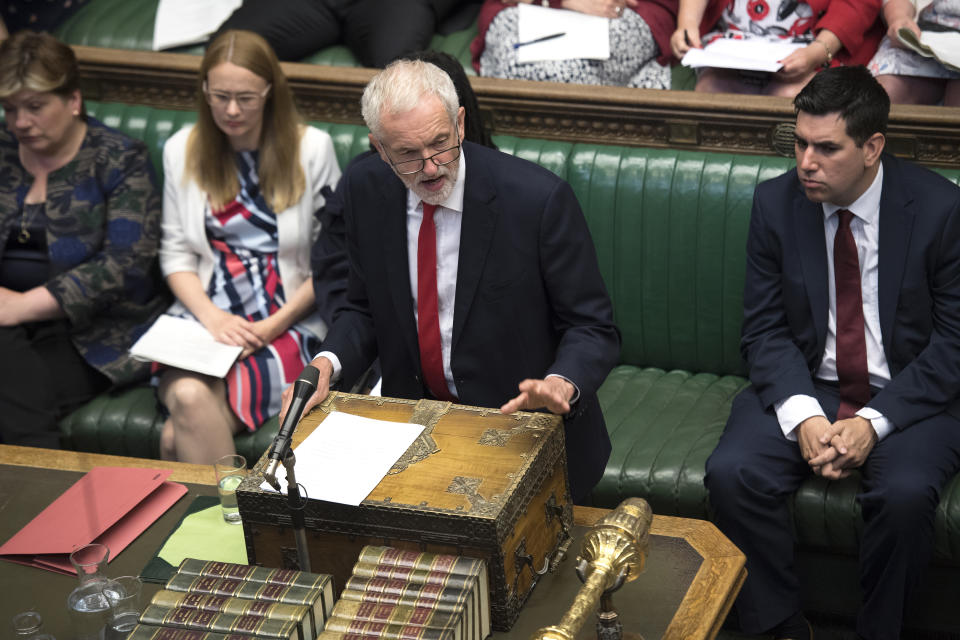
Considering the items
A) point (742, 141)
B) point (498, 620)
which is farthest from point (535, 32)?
point (498, 620)

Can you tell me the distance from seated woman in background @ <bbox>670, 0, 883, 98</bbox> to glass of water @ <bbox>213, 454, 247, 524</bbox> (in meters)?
2.06

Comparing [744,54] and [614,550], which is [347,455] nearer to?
[614,550]

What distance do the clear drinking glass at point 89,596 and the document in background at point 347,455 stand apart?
1.24 ft

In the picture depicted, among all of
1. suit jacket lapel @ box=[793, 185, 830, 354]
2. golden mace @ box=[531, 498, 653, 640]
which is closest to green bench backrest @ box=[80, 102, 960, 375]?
suit jacket lapel @ box=[793, 185, 830, 354]

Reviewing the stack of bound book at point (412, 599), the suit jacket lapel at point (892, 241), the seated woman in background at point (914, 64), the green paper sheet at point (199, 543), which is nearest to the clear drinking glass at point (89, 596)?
the green paper sheet at point (199, 543)

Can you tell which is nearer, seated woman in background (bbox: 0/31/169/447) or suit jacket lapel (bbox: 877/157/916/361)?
suit jacket lapel (bbox: 877/157/916/361)

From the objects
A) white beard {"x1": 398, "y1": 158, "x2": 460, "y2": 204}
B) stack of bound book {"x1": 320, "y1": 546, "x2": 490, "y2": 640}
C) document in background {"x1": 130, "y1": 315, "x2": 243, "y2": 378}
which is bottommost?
document in background {"x1": 130, "y1": 315, "x2": 243, "y2": 378}

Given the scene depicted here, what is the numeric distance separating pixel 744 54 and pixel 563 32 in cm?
64

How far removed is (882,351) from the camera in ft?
10.7

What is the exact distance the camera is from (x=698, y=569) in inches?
97.7

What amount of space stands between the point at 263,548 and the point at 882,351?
5.68ft

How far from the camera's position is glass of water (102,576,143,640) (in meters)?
2.36

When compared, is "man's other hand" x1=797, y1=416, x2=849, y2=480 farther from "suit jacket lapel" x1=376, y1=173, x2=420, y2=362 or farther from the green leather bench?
"suit jacket lapel" x1=376, y1=173, x2=420, y2=362

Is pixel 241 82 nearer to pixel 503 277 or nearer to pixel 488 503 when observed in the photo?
pixel 503 277
